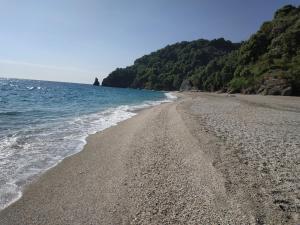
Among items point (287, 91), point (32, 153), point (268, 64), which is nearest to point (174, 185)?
point (32, 153)

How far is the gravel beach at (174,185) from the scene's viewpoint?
5113 mm

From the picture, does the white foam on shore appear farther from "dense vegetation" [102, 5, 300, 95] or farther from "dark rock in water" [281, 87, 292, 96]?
"dense vegetation" [102, 5, 300, 95]

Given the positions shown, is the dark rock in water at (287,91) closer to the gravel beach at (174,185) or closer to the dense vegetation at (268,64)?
the dense vegetation at (268,64)

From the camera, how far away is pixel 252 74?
66125 mm

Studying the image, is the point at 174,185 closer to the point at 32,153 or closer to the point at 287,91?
the point at 32,153

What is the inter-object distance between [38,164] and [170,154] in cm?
455

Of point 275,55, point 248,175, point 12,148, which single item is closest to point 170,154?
point 248,175

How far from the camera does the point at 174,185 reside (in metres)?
6.40

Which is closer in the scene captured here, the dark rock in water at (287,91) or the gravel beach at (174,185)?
the gravel beach at (174,185)

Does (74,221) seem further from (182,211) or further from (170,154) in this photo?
(170,154)

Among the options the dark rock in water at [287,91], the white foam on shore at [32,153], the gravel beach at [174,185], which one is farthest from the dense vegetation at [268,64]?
the white foam on shore at [32,153]

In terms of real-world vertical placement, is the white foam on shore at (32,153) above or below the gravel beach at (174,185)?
below

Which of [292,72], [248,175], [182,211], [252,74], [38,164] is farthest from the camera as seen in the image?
[252,74]

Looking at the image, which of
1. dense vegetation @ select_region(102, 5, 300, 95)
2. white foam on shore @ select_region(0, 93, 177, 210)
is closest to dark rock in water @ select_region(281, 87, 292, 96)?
dense vegetation @ select_region(102, 5, 300, 95)
